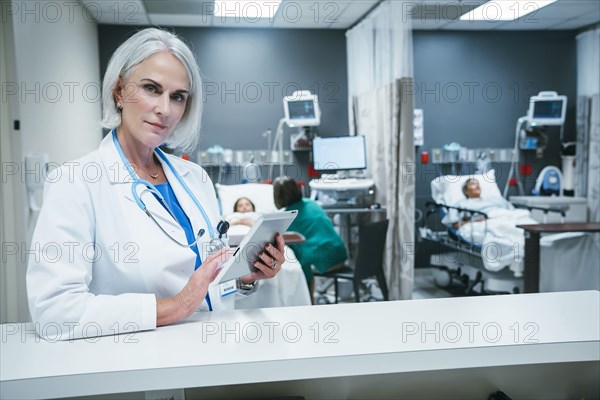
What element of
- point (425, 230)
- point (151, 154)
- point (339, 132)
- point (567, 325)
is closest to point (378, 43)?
point (339, 132)

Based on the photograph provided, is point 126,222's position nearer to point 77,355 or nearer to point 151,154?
point 151,154

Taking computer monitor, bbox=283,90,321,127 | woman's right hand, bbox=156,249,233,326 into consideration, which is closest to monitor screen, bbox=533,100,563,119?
computer monitor, bbox=283,90,321,127

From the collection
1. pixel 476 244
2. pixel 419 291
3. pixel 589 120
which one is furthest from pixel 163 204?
pixel 589 120

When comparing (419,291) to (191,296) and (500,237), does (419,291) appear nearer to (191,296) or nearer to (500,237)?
(500,237)

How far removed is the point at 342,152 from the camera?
5207 millimetres

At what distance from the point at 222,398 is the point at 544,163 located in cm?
591

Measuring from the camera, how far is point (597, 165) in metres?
5.52

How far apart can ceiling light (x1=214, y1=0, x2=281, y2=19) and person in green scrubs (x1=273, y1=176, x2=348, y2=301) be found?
6.58 ft

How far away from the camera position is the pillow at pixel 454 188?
534 centimetres

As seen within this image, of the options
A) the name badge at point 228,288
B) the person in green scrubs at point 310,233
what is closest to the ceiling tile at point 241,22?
the person in green scrubs at point 310,233

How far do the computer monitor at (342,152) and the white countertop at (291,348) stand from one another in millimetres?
3931

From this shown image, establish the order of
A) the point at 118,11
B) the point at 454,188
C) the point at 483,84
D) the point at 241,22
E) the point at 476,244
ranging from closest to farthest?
the point at 476,244, the point at 118,11, the point at 454,188, the point at 241,22, the point at 483,84

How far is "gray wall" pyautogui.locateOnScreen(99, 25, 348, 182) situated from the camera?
5762 millimetres

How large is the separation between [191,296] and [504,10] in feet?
17.1
